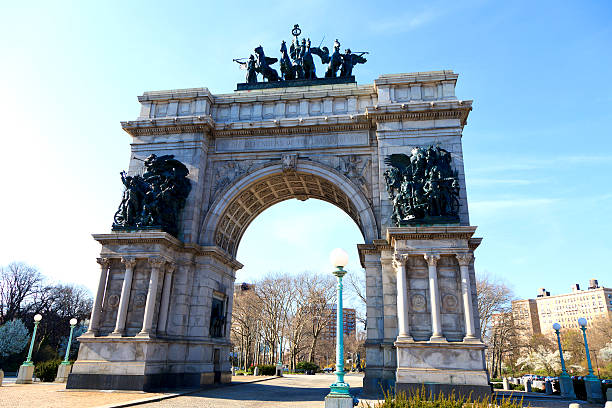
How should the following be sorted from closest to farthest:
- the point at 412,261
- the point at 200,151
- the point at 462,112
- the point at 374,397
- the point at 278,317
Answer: the point at 374,397 < the point at 412,261 < the point at 462,112 < the point at 200,151 < the point at 278,317

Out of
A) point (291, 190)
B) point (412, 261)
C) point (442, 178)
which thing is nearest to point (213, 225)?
point (291, 190)

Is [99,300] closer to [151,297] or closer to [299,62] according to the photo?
[151,297]

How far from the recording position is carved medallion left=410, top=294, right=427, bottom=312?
55.2 feet

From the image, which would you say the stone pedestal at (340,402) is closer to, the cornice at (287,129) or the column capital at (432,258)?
the column capital at (432,258)

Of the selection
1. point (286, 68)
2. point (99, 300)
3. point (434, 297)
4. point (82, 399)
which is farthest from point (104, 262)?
point (286, 68)

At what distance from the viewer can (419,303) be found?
1686cm

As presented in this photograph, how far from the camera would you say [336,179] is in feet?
68.8

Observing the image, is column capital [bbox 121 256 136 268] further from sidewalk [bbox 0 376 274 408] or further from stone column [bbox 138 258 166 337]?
sidewalk [bbox 0 376 274 408]

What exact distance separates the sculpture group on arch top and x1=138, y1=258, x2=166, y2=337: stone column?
Result: 42.6 feet

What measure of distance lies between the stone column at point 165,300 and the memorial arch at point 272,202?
1.9 inches

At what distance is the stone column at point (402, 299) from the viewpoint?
639 inches

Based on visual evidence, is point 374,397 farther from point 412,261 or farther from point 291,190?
point 291,190

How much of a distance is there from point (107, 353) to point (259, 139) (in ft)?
42.5

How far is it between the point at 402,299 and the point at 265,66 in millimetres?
16937
